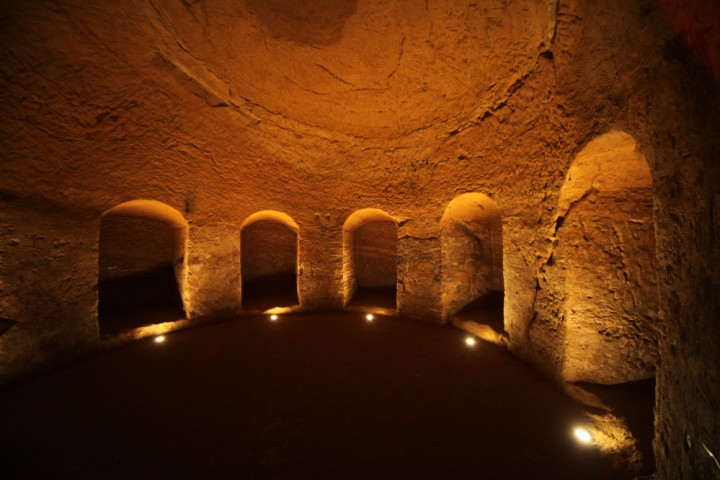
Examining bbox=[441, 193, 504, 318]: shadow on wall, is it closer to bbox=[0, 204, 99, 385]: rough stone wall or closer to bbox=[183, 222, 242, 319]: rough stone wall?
bbox=[183, 222, 242, 319]: rough stone wall

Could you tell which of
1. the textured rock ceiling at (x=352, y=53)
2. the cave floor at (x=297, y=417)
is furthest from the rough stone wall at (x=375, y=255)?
the cave floor at (x=297, y=417)

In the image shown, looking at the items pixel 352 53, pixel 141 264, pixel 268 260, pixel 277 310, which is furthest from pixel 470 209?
pixel 141 264

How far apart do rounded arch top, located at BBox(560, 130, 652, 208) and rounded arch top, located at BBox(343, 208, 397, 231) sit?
11.8 feet

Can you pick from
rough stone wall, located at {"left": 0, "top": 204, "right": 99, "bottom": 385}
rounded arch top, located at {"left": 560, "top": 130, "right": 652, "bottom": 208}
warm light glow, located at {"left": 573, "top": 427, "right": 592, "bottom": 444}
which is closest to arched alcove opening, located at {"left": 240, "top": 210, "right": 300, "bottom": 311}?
rough stone wall, located at {"left": 0, "top": 204, "right": 99, "bottom": 385}

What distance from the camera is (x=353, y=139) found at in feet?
20.9

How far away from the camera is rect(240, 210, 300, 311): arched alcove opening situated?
24.3 ft

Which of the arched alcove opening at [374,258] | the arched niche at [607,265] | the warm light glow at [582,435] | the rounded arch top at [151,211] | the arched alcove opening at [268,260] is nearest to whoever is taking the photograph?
the warm light glow at [582,435]

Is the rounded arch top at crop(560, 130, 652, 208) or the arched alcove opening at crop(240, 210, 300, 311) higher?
the rounded arch top at crop(560, 130, 652, 208)

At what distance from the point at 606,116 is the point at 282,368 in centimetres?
507

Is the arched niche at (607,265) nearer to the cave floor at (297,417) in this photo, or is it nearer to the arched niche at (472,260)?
the cave floor at (297,417)

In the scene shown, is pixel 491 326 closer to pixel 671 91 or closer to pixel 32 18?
pixel 671 91

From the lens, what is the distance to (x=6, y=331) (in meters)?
3.40

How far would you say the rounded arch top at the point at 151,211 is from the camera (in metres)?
4.90

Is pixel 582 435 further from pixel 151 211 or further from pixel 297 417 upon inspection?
pixel 151 211
